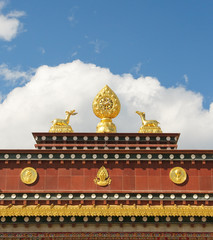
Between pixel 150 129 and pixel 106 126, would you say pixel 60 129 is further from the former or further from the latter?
pixel 150 129

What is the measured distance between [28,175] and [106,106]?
34.6 feet

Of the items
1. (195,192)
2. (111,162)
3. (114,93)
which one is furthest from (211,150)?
(114,93)

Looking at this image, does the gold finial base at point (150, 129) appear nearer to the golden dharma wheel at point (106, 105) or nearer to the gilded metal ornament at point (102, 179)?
the golden dharma wheel at point (106, 105)

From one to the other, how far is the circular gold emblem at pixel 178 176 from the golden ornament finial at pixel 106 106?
8.54 m

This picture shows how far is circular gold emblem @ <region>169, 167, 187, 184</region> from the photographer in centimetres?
2586

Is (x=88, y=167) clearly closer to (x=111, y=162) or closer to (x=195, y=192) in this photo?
(x=111, y=162)

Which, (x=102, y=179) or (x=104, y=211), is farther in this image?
(x=102, y=179)

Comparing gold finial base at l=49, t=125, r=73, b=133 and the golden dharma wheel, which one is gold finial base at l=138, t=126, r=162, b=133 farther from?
gold finial base at l=49, t=125, r=73, b=133

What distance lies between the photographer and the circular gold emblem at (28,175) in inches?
1015

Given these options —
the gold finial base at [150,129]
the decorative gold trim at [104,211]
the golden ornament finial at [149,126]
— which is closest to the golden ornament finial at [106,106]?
the golden ornament finial at [149,126]

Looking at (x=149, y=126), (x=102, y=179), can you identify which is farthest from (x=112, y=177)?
(x=149, y=126)

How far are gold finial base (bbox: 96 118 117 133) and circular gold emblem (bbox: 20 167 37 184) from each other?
8.25m

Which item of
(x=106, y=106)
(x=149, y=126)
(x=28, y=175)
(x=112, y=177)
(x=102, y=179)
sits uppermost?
(x=106, y=106)

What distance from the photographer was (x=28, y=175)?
25.8 metres
